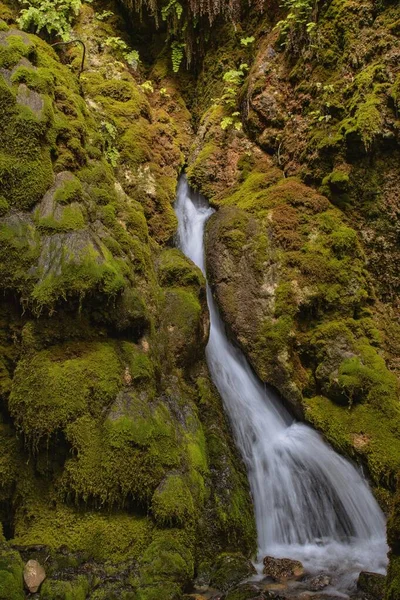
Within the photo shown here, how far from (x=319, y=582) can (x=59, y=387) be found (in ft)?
10.2

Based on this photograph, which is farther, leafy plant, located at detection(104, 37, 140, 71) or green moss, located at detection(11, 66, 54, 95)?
leafy plant, located at detection(104, 37, 140, 71)

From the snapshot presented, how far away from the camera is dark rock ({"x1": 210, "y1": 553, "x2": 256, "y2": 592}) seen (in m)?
4.09

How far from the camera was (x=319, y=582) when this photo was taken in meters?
4.25

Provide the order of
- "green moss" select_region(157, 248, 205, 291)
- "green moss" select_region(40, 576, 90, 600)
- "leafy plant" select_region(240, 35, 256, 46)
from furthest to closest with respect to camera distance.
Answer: "leafy plant" select_region(240, 35, 256, 46) → "green moss" select_region(157, 248, 205, 291) → "green moss" select_region(40, 576, 90, 600)

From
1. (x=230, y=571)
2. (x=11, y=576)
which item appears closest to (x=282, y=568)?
(x=230, y=571)

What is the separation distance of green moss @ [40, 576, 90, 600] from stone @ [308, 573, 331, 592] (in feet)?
6.86

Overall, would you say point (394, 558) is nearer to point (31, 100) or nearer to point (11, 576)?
point (11, 576)

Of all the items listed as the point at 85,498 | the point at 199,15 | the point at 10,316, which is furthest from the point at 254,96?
the point at 85,498

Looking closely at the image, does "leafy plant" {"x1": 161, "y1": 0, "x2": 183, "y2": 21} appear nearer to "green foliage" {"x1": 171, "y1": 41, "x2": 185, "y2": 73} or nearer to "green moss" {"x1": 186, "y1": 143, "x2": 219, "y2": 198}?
"green foliage" {"x1": 171, "y1": 41, "x2": 185, "y2": 73}

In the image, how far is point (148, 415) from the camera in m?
Answer: 4.73

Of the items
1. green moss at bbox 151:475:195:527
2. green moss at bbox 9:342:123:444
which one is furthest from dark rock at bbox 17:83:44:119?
green moss at bbox 151:475:195:527

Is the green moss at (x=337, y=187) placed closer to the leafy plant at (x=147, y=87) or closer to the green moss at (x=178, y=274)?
the green moss at (x=178, y=274)

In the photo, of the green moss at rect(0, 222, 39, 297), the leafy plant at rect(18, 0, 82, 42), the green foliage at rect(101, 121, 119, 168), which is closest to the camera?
the green moss at rect(0, 222, 39, 297)

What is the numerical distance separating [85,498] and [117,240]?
10.8 feet
